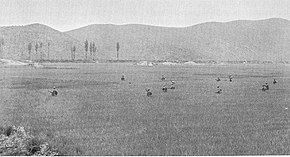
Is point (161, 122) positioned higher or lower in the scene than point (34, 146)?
lower

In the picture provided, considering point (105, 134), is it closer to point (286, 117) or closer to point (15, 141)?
point (15, 141)

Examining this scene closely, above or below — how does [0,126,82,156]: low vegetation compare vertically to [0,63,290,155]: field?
above

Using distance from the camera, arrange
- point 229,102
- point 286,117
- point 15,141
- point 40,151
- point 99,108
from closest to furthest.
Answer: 1. point 40,151
2. point 15,141
3. point 286,117
4. point 99,108
5. point 229,102

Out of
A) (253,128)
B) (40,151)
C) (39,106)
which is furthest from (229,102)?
(40,151)

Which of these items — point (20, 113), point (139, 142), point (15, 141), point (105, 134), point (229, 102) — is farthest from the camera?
point (229, 102)

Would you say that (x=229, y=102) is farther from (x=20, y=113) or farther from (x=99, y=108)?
(x=20, y=113)

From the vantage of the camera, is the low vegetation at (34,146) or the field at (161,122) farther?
the field at (161,122)

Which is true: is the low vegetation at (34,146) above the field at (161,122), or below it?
above

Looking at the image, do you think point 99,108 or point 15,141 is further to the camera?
point 99,108

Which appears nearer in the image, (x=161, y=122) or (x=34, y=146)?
(x=34, y=146)

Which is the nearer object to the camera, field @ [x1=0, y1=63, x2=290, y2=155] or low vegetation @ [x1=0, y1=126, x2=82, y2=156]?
low vegetation @ [x1=0, y1=126, x2=82, y2=156]
